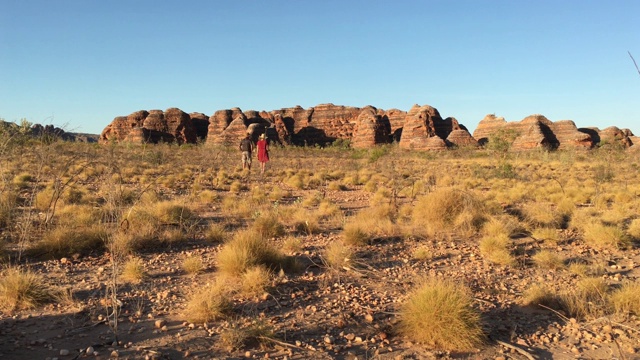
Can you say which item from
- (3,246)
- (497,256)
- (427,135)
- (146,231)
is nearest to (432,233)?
(497,256)

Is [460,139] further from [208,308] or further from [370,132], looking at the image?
[208,308]

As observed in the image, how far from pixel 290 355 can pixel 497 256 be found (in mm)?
3246

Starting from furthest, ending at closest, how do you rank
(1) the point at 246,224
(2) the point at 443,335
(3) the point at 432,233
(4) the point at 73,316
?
(1) the point at 246,224
(3) the point at 432,233
(4) the point at 73,316
(2) the point at 443,335

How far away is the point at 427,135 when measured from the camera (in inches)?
2477

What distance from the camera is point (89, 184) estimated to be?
37.8 feet

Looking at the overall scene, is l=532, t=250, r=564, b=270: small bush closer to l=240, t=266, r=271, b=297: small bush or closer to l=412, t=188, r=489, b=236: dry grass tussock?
l=412, t=188, r=489, b=236: dry grass tussock

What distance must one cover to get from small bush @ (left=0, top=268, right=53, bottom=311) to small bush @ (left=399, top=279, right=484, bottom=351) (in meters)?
3.06

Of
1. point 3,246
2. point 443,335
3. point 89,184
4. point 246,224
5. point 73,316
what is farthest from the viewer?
point 89,184

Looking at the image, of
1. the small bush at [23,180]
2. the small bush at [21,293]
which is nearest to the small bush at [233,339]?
the small bush at [21,293]

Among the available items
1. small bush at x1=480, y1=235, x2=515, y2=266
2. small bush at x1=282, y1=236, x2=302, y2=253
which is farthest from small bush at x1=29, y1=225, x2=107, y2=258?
small bush at x1=480, y1=235, x2=515, y2=266

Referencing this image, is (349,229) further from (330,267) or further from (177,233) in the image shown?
(177,233)

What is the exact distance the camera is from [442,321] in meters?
3.01

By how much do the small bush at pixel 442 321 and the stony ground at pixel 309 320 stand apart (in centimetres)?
8

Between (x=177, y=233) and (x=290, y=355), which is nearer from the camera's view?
(x=290, y=355)
